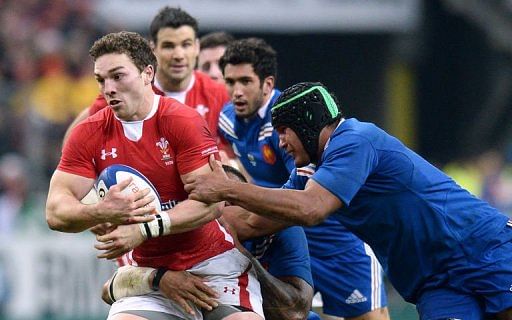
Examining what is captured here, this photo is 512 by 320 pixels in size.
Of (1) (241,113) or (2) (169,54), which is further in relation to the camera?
(2) (169,54)

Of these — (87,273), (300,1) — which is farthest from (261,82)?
(300,1)

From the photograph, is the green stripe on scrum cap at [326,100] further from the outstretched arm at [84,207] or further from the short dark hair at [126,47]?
the outstretched arm at [84,207]

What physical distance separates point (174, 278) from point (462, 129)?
48.7ft

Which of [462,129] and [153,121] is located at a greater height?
[153,121]

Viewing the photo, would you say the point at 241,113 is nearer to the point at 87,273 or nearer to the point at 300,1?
the point at 87,273

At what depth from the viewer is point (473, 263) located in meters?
6.18

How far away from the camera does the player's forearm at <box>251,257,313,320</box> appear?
22.4ft

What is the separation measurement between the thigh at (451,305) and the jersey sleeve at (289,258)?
3.51 ft

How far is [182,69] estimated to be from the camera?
8.23 m

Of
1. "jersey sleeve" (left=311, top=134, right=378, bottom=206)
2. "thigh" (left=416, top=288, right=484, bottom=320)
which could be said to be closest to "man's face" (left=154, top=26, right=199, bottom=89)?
"jersey sleeve" (left=311, top=134, right=378, bottom=206)

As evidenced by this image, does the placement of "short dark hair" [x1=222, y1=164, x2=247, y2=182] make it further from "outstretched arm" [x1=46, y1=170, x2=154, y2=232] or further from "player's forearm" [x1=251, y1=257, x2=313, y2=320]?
"outstretched arm" [x1=46, y1=170, x2=154, y2=232]

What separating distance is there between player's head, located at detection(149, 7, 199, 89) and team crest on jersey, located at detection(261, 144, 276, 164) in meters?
0.92

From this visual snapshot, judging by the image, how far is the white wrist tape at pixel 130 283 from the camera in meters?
6.38

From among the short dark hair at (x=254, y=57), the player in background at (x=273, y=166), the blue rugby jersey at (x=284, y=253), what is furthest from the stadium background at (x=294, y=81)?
the blue rugby jersey at (x=284, y=253)
